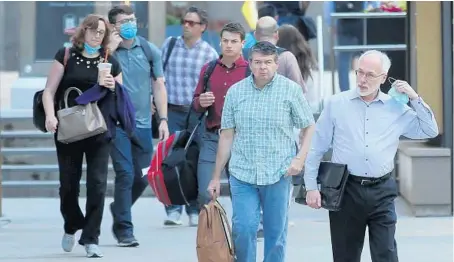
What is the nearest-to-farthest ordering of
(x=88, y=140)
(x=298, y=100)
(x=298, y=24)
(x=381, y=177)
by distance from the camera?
(x=381, y=177) → (x=298, y=100) → (x=88, y=140) → (x=298, y=24)

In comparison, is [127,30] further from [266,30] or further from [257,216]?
[257,216]

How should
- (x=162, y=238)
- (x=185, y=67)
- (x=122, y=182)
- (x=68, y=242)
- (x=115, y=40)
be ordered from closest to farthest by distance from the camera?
(x=68, y=242)
(x=122, y=182)
(x=115, y=40)
(x=162, y=238)
(x=185, y=67)

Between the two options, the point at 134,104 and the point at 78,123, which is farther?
the point at 134,104

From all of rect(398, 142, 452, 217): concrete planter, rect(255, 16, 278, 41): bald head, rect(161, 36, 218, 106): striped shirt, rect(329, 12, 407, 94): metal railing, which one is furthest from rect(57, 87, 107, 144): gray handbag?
rect(329, 12, 407, 94): metal railing

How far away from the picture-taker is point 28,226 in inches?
419

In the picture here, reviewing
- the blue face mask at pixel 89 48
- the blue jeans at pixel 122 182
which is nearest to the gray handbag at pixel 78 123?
the blue face mask at pixel 89 48

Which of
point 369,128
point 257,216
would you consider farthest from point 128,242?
point 369,128

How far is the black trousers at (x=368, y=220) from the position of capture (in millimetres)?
6551

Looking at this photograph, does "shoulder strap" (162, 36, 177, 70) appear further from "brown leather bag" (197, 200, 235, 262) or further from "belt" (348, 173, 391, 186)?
"belt" (348, 173, 391, 186)

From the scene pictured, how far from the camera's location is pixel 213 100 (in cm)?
845

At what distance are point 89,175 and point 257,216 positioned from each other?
6.06 ft

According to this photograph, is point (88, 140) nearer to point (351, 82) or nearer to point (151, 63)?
point (151, 63)

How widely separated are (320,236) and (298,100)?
2828mm

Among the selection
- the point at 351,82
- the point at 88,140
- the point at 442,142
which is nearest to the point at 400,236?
the point at 442,142
